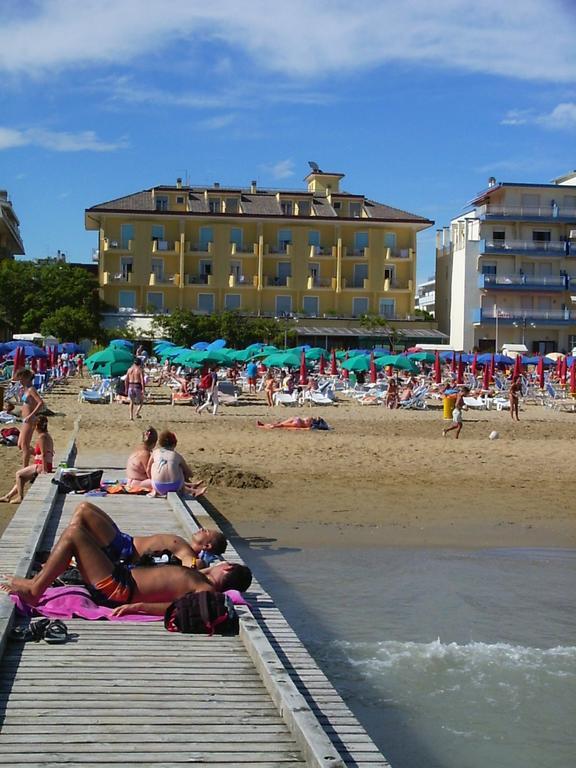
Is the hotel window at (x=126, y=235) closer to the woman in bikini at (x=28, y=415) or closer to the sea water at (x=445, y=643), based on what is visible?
the woman in bikini at (x=28, y=415)

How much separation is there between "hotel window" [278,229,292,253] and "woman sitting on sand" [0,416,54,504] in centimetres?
5434

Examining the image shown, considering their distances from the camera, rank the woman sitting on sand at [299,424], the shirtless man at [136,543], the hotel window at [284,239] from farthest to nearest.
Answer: the hotel window at [284,239], the woman sitting on sand at [299,424], the shirtless man at [136,543]

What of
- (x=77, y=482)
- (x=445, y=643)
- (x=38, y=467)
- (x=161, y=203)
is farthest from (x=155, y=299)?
(x=445, y=643)

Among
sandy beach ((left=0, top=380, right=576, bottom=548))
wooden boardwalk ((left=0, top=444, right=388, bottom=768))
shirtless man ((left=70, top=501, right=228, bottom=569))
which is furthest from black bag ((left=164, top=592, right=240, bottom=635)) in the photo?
sandy beach ((left=0, top=380, right=576, bottom=548))

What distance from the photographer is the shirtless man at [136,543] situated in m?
6.45

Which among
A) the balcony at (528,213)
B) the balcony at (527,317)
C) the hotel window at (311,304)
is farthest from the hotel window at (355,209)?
the balcony at (527,317)

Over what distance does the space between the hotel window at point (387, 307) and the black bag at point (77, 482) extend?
5585 centimetres

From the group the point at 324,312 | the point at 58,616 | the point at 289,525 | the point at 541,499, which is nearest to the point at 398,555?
the point at 289,525

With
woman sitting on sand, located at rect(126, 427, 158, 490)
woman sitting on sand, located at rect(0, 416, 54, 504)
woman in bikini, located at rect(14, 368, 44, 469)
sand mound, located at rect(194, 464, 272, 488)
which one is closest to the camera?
woman sitting on sand, located at rect(126, 427, 158, 490)

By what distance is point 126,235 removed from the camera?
6506 cm

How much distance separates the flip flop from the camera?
5.50m

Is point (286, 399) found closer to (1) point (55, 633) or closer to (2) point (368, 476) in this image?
(2) point (368, 476)

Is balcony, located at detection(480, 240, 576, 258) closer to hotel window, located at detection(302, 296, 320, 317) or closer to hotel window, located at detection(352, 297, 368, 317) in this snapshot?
hotel window, located at detection(352, 297, 368, 317)

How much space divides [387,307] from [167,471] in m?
56.7
